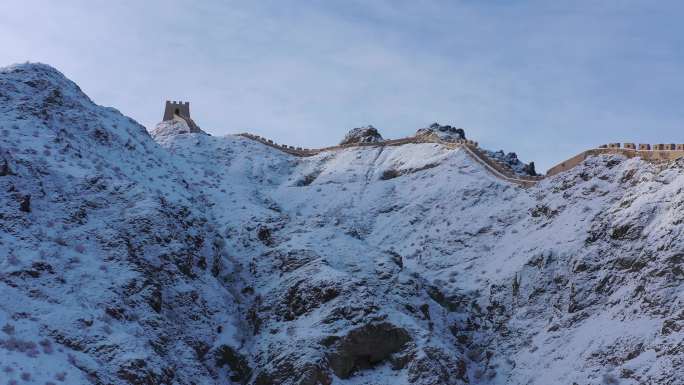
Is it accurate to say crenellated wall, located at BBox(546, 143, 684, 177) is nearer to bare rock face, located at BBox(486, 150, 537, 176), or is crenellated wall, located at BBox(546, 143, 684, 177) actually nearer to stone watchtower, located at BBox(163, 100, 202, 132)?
bare rock face, located at BBox(486, 150, 537, 176)

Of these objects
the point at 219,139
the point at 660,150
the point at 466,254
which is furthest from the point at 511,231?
the point at 219,139

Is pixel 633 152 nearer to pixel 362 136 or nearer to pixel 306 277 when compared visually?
pixel 306 277

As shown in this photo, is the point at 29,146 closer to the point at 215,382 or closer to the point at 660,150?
the point at 215,382

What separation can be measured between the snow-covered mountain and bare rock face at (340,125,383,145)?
2626 cm

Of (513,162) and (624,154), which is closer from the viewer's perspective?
(624,154)

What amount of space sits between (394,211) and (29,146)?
28.3 meters

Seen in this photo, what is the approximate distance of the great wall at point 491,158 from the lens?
64.9 metres

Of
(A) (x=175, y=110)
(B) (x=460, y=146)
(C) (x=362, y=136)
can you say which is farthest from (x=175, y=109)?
(B) (x=460, y=146)

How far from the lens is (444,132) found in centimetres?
9925

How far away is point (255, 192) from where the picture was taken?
85.2 metres

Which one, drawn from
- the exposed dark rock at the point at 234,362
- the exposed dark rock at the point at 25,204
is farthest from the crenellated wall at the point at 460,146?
the exposed dark rock at the point at 25,204

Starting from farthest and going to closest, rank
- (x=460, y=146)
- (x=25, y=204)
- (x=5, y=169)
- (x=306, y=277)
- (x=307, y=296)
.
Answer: (x=460, y=146) < (x=306, y=277) < (x=307, y=296) < (x=5, y=169) < (x=25, y=204)

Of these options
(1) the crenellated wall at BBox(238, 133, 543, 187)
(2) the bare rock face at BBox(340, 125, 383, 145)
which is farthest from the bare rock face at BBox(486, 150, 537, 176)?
(2) the bare rock face at BBox(340, 125, 383, 145)

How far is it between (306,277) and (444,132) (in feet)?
140
